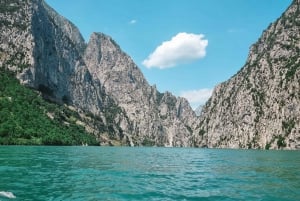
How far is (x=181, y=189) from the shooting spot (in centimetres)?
3972

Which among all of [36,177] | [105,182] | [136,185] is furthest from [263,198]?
[36,177]

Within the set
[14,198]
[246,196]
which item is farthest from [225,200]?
[14,198]

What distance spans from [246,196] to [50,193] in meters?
16.8

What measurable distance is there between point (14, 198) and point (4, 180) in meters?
11.8

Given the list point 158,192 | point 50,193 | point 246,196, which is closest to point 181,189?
point 158,192

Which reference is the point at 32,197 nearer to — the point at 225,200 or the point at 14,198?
the point at 14,198

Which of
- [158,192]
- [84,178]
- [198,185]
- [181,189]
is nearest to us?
[158,192]

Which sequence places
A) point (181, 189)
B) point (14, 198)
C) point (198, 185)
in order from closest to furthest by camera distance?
point (14, 198)
point (181, 189)
point (198, 185)

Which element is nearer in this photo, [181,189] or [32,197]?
[32,197]

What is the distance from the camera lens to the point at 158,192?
3697 centimetres

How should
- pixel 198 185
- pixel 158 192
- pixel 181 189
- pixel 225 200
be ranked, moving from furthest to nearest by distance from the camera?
pixel 198 185 < pixel 181 189 < pixel 158 192 < pixel 225 200

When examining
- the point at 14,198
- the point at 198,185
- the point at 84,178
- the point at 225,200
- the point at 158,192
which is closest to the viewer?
the point at 14,198

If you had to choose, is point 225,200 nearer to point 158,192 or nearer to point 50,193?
point 158,192

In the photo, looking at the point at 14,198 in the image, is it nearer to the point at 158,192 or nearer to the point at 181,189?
the point at 158,192
